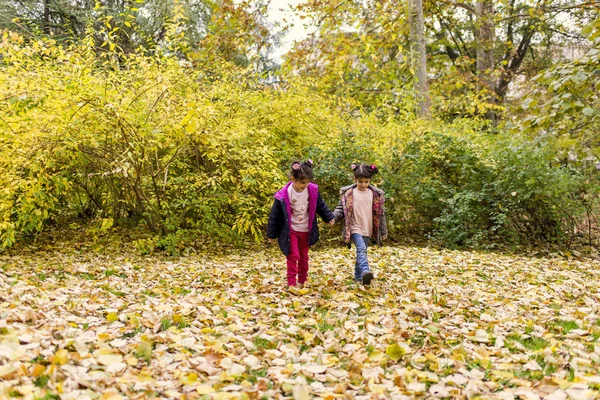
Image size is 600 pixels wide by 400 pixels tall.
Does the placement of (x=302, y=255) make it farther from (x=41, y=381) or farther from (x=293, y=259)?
(x=41, y=381)

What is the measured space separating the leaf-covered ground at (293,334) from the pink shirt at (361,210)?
0.65 metres

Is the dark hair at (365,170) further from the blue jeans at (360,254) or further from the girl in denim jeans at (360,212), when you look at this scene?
the blue jeans at (360,254)

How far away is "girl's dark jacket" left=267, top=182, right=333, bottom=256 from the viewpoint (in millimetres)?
5434

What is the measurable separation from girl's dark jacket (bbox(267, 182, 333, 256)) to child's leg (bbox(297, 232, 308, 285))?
0.06 m

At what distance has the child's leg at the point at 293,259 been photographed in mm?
5469

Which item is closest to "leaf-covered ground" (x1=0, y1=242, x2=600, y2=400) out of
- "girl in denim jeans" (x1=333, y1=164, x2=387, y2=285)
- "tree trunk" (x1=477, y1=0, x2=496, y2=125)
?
"girl in denim jeans" (x1=333, y1=164, x2=387, y2=285)

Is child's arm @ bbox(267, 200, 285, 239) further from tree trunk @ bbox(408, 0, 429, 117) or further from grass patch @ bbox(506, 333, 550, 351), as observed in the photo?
tree trunk @ bbox(408, 0, 429, 117)

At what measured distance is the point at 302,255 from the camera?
18.7 feet

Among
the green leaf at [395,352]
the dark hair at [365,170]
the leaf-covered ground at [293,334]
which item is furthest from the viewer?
the dark hair at [365,170]

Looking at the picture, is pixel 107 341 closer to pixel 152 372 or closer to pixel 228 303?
pixel 152 372

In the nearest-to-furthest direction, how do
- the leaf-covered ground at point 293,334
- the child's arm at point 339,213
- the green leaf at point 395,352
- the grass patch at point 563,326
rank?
the leaf-covered ground at point 293,334 < the green leaf at point 395,352 < the grass patch at point 563,326 < the child's arm at point 339,213

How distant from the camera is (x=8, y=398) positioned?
96.3 inches

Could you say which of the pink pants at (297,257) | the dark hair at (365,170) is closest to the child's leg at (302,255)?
the pink pants at (297,257)

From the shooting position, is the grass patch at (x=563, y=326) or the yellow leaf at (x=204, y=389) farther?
the grass patch at (x=563, y=326)
